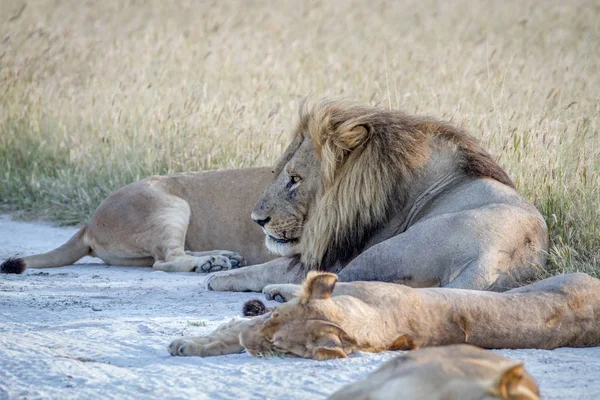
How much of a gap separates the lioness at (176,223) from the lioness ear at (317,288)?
3218 millimetres

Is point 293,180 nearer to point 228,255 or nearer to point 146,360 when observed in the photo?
point 228,255

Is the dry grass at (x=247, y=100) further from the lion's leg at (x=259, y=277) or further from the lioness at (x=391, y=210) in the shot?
the lion's leg at (x=259, y=277)

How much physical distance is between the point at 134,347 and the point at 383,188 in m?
1.71

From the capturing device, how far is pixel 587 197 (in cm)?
520

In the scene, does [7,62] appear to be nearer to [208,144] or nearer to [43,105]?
[43,105]

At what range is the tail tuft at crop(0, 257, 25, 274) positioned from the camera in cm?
569

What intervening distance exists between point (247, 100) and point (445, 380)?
275 inches

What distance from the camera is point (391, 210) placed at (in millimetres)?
4809

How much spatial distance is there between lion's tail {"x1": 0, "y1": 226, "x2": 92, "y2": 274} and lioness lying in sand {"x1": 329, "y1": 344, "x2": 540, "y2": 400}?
12.2 feet

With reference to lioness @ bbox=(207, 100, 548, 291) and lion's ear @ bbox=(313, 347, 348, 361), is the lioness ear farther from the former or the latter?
lioness @ bbox=(207, 100, 548, 291)

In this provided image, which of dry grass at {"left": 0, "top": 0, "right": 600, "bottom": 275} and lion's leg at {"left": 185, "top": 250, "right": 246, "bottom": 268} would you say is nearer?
dry grass at {"left": 0, "top": 0, "right": 600, "bottom": 275}

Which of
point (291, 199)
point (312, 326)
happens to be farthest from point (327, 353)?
point (291, 199)

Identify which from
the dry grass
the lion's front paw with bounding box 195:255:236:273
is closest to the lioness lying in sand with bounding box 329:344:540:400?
the dry grass

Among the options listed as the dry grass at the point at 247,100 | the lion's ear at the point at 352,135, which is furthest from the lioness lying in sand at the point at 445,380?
the lion's ear at the point at 352,135
